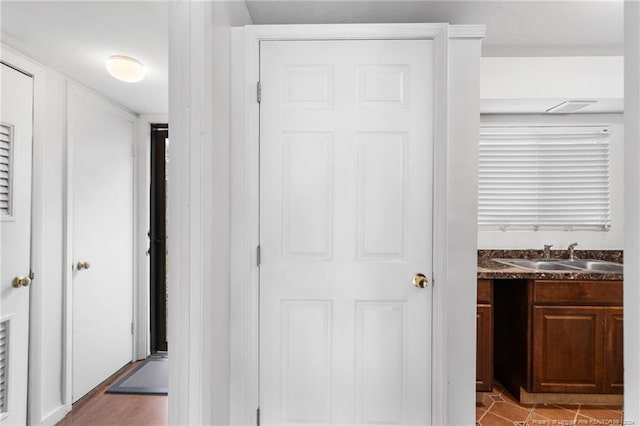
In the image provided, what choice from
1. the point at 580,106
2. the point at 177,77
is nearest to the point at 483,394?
the point at 580,106

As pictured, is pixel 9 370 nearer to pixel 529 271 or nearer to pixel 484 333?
pixel 484 333

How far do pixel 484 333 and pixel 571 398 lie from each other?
71cm

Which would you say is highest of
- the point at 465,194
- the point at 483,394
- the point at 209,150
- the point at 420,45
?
the point at 420,45

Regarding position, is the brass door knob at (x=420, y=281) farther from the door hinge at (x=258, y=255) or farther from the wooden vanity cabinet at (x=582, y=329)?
the wooden vanity cabinet at (x=582, y=329)

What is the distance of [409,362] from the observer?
5.53 feet

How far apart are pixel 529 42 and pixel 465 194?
1363 mm

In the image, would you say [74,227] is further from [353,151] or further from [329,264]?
[353,151]

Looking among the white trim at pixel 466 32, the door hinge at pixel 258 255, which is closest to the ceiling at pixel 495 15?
the white trim at pixel 466 32

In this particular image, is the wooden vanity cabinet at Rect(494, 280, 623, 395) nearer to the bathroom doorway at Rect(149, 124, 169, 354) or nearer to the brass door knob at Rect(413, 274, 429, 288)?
the brass door knob at Rect(413, 274, 429, 288)

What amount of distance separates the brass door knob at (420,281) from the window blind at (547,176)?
1554 millimetres

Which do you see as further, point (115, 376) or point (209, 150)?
point (115, 376)

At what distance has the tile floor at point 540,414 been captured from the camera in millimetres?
2234

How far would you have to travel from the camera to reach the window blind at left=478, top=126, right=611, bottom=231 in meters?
2.91

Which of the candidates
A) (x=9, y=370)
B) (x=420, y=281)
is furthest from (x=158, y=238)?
(x=420, y=281)
